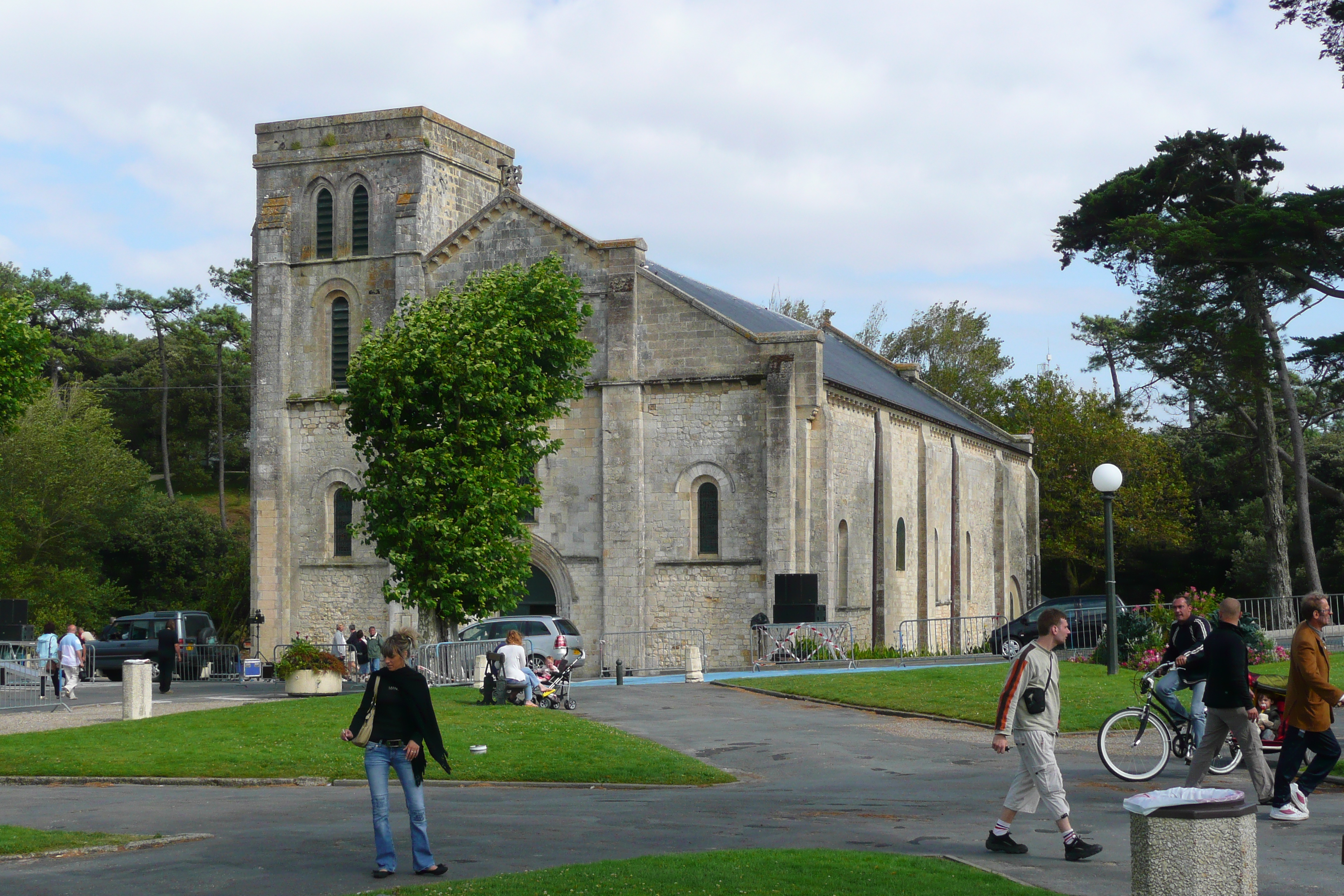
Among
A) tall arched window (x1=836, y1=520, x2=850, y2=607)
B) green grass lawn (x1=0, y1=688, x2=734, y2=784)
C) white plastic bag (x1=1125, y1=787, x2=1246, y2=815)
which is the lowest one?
green grass lawn (x1=0, y1=688, x2=734, y2=784)

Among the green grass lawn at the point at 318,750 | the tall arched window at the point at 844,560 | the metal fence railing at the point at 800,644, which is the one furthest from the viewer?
the tall arched window at the point at 844,560

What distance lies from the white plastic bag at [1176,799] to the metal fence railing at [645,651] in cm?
2805

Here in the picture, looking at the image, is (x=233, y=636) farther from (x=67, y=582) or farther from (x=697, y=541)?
(x=697, y=541)

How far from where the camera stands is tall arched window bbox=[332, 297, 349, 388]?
41156 millimetres

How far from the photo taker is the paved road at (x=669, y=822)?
995 cm

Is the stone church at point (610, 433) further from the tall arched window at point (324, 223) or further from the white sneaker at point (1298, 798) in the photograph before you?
the white sneaker at point (1298, 798)

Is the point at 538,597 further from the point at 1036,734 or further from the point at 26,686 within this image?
the point at 1036,734

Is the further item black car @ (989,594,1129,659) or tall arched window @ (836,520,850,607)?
tall arched window @ (836,520,850,607)

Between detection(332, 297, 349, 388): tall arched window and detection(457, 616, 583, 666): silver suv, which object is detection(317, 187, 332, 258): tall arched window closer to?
detection(332, 297, 349, 388): tall arched window

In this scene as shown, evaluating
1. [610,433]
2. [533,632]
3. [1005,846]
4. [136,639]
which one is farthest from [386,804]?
[136,639]

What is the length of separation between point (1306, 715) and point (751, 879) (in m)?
5.49

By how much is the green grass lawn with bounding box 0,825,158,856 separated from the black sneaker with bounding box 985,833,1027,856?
688 cm

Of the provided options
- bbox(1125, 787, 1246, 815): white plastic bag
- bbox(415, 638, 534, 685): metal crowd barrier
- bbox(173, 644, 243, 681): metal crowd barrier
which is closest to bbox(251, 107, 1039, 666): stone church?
bbox(173, 644, 243, 681): metal crowd barrier

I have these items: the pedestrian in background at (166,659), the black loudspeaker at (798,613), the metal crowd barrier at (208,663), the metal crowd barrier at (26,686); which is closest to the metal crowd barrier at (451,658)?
the pedestrian in background at (166,659)
